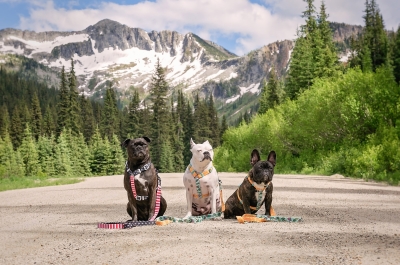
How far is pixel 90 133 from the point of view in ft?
390

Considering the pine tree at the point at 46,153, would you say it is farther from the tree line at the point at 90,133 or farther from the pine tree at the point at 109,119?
the pine tree at the point at 109,119

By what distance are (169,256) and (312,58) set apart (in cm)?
5769

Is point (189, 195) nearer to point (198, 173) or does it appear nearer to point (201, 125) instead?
point (198, 173)

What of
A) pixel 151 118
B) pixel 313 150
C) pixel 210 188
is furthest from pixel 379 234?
pixel 151 118

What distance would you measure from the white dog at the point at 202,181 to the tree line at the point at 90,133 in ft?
144

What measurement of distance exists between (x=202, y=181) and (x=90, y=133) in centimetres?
11448

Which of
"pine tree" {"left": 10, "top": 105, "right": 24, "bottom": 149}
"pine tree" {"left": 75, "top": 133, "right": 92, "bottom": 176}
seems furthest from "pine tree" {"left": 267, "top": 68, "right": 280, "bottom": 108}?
"pine tree" {"left": 10, "top": 105, "right": 24, "bottom": 149}

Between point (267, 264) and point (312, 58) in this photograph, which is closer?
point (267, 264)

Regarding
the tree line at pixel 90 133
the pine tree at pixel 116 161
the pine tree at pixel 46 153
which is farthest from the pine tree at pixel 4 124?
the pine tree at pixel 116 161

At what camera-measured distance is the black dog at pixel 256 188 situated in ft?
26.2

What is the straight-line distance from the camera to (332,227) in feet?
26.5

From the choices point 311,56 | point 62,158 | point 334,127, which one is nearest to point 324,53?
point 311,56

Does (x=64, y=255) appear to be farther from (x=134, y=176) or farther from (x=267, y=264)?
(x=267, y=264)

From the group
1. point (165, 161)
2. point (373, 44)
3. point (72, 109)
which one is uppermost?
point (373, 44)
